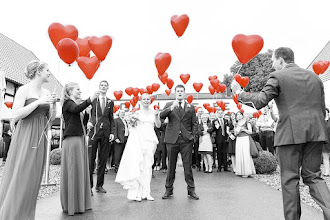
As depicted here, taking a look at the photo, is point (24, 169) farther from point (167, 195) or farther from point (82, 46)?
point (82, 46)

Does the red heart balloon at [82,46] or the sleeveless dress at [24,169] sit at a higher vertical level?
the red heart balloon at [82,46]

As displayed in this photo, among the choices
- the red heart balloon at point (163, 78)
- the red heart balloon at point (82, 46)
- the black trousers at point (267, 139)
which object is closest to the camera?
the red heart balloon at point (82, 46)

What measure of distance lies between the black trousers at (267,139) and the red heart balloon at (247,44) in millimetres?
9699

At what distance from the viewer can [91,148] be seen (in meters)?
6.30

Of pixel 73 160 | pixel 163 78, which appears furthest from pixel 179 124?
pixel 163 78

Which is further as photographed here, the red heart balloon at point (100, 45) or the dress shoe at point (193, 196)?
the dress shoe at point (193, 196)

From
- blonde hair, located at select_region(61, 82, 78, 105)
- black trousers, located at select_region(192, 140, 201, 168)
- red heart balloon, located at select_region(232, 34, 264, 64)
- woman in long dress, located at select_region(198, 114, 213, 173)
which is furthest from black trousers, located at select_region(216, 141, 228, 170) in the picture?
blonde hair, located at select_region(61, 82, 78, 105)

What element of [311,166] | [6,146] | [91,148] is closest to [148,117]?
[91,148]

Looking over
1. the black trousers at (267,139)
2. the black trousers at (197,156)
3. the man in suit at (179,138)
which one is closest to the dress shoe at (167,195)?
the man in suit at (179,138)

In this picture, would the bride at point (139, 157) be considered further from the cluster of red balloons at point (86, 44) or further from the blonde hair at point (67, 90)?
the blonde hair at point (67, 90)

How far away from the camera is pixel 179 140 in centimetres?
579

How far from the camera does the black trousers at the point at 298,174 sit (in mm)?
3010

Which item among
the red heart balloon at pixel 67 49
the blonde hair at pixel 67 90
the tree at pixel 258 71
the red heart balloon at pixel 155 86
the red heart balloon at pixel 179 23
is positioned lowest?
the blonde hair at pixel 67 90

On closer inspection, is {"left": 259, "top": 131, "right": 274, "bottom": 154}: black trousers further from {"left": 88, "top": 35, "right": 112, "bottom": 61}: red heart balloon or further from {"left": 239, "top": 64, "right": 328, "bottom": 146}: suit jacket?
{"left": 239, "top": 64, "right": 328, "bottom": 146}: suit jacket
